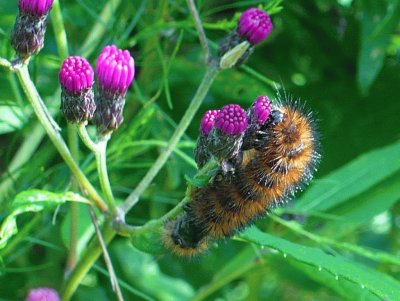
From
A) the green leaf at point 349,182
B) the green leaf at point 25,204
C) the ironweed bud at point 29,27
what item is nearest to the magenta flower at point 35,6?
the ironweed bud at point 29,27

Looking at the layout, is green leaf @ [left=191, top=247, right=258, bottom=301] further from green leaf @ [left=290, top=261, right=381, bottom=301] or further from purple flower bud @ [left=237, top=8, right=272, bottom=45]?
purple flower bud @ [left=237, top=8, right=272, bottom=45]

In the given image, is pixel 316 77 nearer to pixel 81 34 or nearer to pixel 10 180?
pixel 81 34

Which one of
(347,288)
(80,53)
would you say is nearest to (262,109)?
(347,288)

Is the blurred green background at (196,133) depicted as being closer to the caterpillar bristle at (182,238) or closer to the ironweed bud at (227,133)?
the caterpillar bristle at (182,238)

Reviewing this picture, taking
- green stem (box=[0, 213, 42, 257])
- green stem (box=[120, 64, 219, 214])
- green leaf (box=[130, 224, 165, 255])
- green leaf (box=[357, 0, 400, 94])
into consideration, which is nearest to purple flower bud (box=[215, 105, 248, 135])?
green stem (box=[120, 64, 219, 214])

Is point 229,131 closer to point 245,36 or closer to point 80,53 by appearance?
point 245,36
